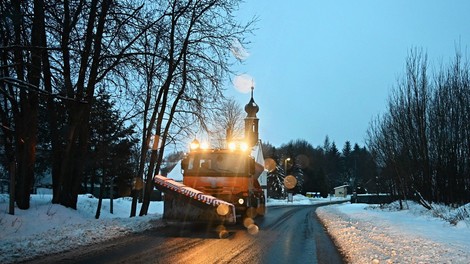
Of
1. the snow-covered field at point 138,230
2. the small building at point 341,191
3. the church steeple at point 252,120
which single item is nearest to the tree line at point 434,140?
the snow-covered field at point 138,230

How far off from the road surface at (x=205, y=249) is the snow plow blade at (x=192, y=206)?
0.78 meters

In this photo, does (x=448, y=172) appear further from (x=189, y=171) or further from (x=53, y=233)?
(x=53, y=233)

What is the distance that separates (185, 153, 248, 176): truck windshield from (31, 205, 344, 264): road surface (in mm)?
4005

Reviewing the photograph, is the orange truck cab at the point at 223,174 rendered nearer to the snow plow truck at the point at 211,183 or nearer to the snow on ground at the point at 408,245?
the snow plow truck at the point at 211,183

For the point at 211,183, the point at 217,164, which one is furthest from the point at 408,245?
the point at 217,164

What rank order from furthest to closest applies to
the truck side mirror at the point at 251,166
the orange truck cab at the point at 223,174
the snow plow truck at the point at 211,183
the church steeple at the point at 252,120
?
the church steeple at the point at 252,120 → the truck side mirror at the point at 251,166 → the orange truck cab at the point at 223,174 → the snow plow truck at the point at 211,183

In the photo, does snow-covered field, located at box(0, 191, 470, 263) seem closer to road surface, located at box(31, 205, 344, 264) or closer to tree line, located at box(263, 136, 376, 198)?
road surface, located at box(31, 205, 344, 264)

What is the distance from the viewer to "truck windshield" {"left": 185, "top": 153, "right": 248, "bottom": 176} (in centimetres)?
1609

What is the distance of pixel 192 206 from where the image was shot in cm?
1390

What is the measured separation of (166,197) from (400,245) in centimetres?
767

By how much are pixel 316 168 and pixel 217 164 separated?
96.5 m

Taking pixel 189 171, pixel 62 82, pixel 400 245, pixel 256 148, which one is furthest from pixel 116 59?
pixel 256 148

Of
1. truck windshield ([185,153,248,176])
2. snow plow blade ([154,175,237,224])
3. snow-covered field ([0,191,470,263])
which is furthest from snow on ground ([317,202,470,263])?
truck windshield ([185,153,248,176])

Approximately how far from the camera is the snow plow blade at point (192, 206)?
42.1ft
